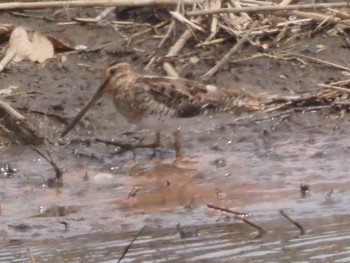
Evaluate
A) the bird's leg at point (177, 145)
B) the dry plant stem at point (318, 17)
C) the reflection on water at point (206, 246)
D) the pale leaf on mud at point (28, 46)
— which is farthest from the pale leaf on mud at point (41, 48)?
the reflection on water at point (206, 246)

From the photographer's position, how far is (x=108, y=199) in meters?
5.82

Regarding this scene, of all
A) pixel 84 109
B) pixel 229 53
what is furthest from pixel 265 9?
pixel 84 109

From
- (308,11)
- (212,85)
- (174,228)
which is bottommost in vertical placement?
(174,228)

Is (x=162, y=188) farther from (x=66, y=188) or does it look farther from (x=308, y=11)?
(x=308, y=11)

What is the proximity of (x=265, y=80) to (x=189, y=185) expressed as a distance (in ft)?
4.84

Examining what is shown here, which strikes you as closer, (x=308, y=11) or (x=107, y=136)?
(x=107, y=136)

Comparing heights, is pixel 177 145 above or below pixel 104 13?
below

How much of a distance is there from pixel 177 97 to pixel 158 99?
0.39 feet

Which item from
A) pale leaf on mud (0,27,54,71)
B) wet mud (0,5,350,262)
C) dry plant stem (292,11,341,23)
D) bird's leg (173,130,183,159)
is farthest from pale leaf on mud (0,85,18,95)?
dry plant stem (292,11,341,23)

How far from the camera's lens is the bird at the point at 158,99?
21.6 ft

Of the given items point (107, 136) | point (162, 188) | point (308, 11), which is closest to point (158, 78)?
point (107, 136)

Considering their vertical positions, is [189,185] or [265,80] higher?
[265,80]

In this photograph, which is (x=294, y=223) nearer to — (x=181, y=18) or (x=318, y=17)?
(x=181, y=18)

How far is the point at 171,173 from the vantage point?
20.7ft
